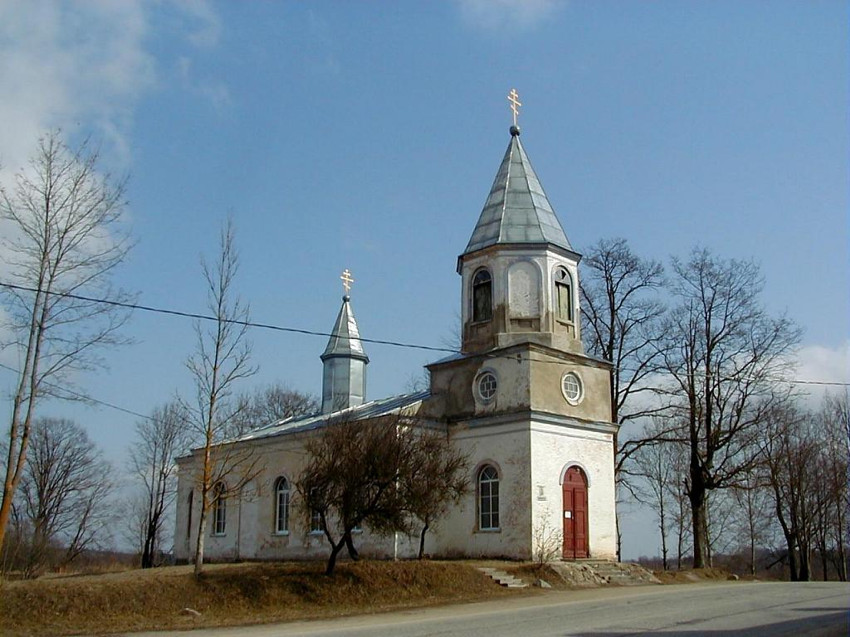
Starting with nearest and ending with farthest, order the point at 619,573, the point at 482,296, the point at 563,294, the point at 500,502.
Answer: the point at 619,573 < the point at 500,502 < the point at 563,294 < the point at 482,296

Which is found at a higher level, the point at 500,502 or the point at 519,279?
the point at 519,279

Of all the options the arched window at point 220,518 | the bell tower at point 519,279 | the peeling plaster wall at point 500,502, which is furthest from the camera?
the arched window at point 220,518

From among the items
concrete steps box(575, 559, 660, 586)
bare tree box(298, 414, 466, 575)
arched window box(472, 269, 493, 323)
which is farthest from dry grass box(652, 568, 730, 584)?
arched window box(472, 269, 493, 323)

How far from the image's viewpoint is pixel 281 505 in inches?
1248

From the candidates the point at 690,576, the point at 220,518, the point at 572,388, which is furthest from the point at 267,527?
the point at 690,576

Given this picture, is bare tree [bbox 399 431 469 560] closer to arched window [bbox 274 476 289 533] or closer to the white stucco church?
the white stucco church

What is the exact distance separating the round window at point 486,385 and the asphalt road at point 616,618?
8.27m

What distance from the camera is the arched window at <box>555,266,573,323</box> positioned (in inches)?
1107

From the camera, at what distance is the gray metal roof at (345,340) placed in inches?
1665

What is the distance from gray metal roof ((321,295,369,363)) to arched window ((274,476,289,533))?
11.4m

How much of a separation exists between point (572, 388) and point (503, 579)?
301 inches

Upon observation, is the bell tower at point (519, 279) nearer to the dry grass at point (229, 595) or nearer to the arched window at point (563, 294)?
the arched window at point (563, 294)

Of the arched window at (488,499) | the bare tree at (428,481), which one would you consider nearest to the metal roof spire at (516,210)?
the arched window at (488,499)

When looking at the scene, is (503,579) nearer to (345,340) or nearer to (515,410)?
(515,410)
